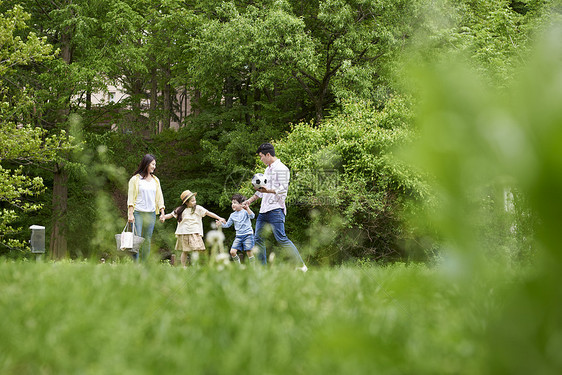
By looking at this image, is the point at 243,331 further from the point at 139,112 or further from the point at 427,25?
the point at 139,112

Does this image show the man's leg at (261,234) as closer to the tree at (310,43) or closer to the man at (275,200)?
the man at (275,200)

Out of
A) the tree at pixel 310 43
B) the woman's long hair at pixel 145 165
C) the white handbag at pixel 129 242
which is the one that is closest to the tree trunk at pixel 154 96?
the tree at pixel 310 43

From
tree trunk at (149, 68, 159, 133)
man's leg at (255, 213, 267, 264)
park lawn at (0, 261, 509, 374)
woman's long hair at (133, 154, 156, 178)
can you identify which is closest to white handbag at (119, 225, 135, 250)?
woman's long hair at (133, 154, 156, 178)

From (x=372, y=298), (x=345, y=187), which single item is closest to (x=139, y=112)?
(x=345, y=187)

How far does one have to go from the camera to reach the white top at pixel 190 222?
33.6 feet

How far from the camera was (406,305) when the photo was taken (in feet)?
7.14

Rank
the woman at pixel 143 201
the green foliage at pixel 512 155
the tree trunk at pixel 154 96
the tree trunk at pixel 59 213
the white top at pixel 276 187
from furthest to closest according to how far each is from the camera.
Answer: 1. the tree trunk at pixel 154 96
2. the tree trunk at pixel 59 213
3. the woman at pixel 143 201
4. the white top at pixel 276 187
5. the green foliage at pixel 512 155

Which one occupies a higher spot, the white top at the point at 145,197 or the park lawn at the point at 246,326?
the white top at the point at 145,197

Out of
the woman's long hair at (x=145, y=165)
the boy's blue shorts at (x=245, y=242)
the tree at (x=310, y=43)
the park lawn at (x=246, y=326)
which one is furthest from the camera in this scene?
the tree at (x=310, y=43)

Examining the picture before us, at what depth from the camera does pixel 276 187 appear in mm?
8070

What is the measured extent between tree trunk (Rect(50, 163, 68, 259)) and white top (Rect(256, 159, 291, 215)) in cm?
1357

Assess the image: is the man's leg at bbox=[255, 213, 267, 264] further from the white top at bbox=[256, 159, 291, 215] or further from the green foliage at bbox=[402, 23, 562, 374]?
the green foliage at bbox=[402, 23, 562, 374]

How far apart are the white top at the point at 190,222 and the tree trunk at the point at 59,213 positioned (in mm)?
10812

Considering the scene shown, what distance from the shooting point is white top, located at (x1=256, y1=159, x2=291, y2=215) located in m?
8.00
